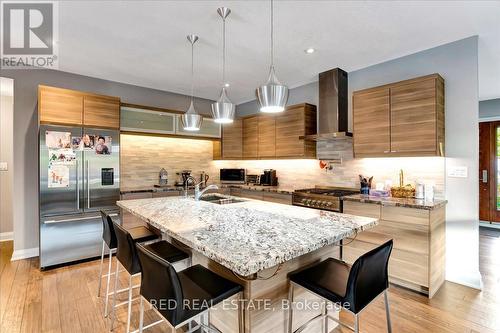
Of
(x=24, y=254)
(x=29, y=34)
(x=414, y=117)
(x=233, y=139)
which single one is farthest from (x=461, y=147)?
(x=24, y=254)

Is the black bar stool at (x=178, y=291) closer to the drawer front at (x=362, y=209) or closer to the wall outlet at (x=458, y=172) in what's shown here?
the drawer front at (x=362, y=209)

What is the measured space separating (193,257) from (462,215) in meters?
2.93

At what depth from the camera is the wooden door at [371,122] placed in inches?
122

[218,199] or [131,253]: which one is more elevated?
[218,199]

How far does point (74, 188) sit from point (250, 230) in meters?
2.88

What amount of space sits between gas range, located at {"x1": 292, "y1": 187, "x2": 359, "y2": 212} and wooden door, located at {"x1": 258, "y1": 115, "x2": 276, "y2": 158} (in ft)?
3.61

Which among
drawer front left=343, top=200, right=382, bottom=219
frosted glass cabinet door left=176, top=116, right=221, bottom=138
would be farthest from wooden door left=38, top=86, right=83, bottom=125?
drawer front left=343, top=200, right=382, bottom=219

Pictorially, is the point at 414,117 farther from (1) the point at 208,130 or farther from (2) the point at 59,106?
(2) the point at 59,106

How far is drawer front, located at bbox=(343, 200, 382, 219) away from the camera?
9.50 feet

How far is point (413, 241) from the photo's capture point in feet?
8.63

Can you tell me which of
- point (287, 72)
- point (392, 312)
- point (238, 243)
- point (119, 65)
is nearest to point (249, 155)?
point (287, 72)

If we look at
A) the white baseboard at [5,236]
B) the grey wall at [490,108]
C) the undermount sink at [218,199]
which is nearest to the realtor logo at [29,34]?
the undermount sink at [218,199]

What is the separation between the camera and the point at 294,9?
2266mm

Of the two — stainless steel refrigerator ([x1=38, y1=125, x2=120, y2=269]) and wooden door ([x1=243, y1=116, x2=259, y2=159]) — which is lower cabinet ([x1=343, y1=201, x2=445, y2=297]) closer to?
wooden door ([x1=243, y1=116, x2=259, y2=159])
